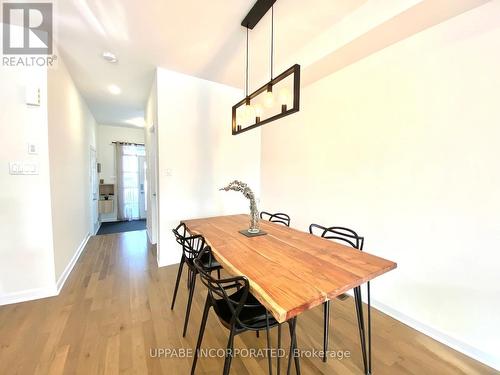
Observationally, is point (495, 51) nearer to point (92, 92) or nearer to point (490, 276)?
point (490, 276)

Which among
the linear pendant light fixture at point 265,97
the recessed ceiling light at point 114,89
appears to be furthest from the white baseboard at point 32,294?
the recessed ceiling light at point 114,89

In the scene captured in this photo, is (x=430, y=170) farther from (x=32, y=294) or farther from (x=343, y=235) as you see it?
(x=32, y=294)

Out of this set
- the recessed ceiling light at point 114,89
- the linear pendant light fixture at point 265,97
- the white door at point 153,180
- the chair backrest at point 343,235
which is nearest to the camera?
the linear pendant light fixture at point 265,97

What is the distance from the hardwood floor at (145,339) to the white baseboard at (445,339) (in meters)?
0.05

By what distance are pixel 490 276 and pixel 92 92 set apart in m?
5.32

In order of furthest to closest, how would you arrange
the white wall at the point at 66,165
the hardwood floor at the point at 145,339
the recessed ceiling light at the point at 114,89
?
1. the recessed ceiling light at the point at 114,89
2. the white wall at the point at 66,165
3. the hardwood floor at the point at 145,339

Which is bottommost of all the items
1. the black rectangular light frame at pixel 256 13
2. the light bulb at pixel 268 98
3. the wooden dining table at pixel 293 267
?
the wooden dining table at pixel 293 267

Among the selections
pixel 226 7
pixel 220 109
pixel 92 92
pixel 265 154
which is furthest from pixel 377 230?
pixel 92 92

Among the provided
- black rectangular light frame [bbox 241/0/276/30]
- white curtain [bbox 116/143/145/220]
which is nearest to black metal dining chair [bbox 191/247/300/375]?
black rectangular light frame [bbox 241/0/276/30]

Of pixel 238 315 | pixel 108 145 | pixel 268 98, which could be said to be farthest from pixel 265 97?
pixel 108 145

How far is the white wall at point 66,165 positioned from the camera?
7.64 ft

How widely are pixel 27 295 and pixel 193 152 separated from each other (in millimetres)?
2320

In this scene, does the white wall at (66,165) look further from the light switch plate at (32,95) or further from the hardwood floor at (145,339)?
the hardwood floor at (145,339)

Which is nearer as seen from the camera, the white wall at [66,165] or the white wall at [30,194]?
the white wall at [30,194]
